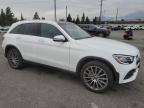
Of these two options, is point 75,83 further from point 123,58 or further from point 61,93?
point 123,58

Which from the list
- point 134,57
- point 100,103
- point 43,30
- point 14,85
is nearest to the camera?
point 100,103

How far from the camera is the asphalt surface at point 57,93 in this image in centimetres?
407

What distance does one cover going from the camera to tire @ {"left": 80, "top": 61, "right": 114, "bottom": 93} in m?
4.45

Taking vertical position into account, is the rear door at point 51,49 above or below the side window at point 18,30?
below

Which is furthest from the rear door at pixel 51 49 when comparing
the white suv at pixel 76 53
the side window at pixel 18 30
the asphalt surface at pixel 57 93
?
the side window at pixel 18 30

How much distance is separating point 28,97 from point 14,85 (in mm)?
933

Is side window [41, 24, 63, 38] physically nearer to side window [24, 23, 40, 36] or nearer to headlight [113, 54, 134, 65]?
side window [24, 23, 40, 36]

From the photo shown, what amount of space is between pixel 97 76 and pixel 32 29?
267 cm

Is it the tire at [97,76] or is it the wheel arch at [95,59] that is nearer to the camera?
the wheel arch at [95,59]

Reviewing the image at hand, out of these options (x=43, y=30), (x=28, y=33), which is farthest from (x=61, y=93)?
(x=28, y=33)

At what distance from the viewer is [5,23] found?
227ft

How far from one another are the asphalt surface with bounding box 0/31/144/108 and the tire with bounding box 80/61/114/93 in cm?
17

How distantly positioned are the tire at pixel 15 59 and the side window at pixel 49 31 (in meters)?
1.35

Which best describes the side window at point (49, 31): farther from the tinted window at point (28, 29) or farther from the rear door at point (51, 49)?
the tinted window at point (28, 29)
